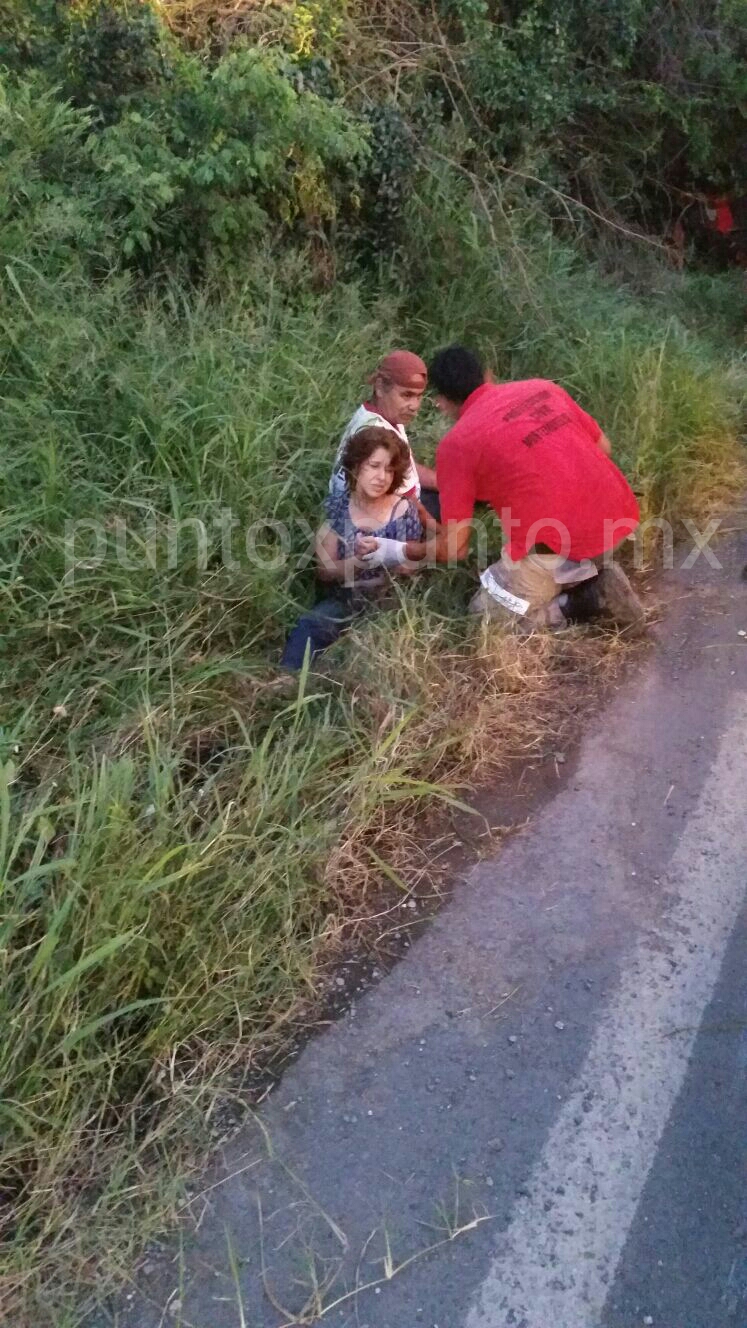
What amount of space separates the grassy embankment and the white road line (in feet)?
2.16

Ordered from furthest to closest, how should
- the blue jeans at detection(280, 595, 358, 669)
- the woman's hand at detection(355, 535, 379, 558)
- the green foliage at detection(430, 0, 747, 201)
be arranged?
the green foliage at detection(430, 0, 747, 201), the woman's hand at detection(355, 535, 379, 558), the blue jeans at detection(280, 595, 358, 669)

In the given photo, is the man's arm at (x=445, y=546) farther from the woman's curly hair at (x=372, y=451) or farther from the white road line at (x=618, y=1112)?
the white road line at (x=618, y=1112)

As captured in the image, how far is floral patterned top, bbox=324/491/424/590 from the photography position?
149 inches

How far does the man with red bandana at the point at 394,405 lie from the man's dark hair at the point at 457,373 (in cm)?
12

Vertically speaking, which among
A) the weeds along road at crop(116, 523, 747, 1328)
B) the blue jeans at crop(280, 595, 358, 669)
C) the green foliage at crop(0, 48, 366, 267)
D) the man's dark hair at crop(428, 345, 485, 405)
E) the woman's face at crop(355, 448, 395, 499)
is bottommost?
the weeds along road at crop(116, 523, 747, 1328)

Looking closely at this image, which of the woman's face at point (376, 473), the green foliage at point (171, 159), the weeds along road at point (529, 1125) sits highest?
the green foliage at point (171, 159)

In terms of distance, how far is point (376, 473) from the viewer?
12.1 ft

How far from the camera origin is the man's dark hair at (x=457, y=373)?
373 cm

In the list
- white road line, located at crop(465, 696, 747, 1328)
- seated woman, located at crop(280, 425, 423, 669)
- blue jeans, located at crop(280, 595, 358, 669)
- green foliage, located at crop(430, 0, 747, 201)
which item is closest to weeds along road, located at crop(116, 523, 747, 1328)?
white road line, located at crop(465, 696, 747, 1328)

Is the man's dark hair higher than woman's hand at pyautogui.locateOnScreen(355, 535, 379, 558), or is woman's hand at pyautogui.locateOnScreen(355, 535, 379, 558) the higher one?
the man's dark hair

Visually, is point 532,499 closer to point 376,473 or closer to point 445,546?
point 445,546

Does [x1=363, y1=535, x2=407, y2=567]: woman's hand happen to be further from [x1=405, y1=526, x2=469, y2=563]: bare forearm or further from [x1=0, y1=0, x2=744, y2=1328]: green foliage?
[x1=0, y1=0, x2=744, y2=1328]: green foliage

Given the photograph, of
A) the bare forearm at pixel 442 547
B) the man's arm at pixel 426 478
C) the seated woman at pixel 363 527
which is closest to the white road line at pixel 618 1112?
the bare forearm at pixel 442 547

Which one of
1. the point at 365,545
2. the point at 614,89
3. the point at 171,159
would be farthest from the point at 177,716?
the point at 614,89
